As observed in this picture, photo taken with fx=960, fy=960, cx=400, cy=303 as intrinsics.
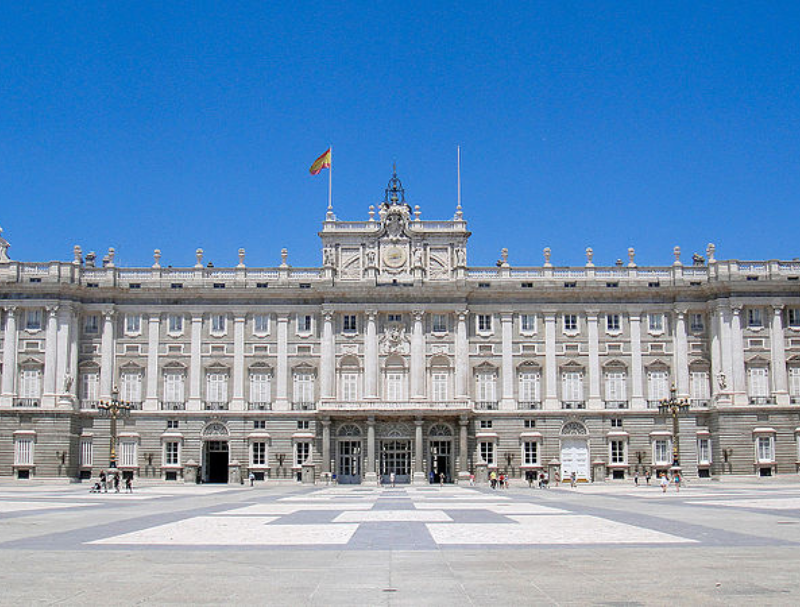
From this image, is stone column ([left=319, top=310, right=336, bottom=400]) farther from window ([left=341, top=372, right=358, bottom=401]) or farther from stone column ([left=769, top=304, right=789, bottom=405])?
stone column ([left=769, top=304, right=789, bottom=405])

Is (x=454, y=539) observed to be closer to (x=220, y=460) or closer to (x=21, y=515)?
(x=21, y=515)

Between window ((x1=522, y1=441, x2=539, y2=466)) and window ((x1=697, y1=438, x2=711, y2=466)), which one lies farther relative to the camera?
window ((x1=522, y1=441, x2=539, y2=466))

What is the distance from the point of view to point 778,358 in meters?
73.0

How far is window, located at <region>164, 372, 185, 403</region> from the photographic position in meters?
75.2

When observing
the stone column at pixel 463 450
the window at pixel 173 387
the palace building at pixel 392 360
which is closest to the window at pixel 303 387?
the palace building at pixel 392 360

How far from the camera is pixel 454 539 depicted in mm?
22391

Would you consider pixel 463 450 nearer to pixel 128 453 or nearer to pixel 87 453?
pixel 128 453

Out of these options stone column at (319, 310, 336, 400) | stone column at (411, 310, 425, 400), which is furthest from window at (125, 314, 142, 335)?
stone column at (411, 310, 425, 400)

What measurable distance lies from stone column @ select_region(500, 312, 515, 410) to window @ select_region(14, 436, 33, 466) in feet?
117

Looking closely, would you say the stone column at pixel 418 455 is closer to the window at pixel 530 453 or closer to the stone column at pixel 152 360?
the window at pixel 530 453

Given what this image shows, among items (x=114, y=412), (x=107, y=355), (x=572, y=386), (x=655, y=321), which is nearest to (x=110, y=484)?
(x=114, y=412)

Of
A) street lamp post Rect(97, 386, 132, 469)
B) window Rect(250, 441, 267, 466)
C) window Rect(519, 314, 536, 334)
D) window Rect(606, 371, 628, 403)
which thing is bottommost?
window Rect(250, 441, 267, 466)

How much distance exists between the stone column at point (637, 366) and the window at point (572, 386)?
4.00 meters

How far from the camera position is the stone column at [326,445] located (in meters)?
72.3
